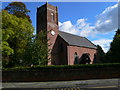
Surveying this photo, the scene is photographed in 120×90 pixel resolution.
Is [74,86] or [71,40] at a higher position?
[71,40]

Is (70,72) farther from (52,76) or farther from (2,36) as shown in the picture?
(2,36)

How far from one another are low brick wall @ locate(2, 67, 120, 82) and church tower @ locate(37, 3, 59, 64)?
18116 millimetres

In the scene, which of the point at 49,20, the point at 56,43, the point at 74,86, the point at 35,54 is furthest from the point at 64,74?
the point at 49,20

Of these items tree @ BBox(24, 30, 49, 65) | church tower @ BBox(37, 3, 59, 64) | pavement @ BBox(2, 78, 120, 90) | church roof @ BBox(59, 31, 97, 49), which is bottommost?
pavement @ BBox(2, 78, 120, 90)

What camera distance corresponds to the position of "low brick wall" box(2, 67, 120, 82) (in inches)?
728

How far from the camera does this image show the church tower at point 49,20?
3735 centimetres

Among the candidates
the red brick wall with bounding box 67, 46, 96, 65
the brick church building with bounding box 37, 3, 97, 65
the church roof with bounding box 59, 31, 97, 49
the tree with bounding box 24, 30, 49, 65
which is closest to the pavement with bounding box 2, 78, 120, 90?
the tree with bounding box 24, 30, 49, 65

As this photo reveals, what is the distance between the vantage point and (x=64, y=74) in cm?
1853

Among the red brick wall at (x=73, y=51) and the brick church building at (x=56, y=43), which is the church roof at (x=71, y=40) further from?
the red brick wall at (x=73, y=51)

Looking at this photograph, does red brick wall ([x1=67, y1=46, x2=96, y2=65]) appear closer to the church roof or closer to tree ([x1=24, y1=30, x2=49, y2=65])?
the church roof

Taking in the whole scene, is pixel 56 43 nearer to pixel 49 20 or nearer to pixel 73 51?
pixel 73 51

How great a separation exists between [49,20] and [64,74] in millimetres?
22492

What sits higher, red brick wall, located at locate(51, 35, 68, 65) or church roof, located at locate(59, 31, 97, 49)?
church roof, located at locate(59, 31, 97, 49)

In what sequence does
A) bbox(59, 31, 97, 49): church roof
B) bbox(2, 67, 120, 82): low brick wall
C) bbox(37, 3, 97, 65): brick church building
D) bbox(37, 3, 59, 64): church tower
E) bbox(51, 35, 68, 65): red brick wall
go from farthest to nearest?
bbox(59, 31, 97, 49): church roof < bbox(37, 3, 59, 64): church tower < bbox(51, 35, 68, 65): red brick wall < bbox(37, 3, 97, 65): brick church building < bbox(2, 67, 120, 82): low brick wall
